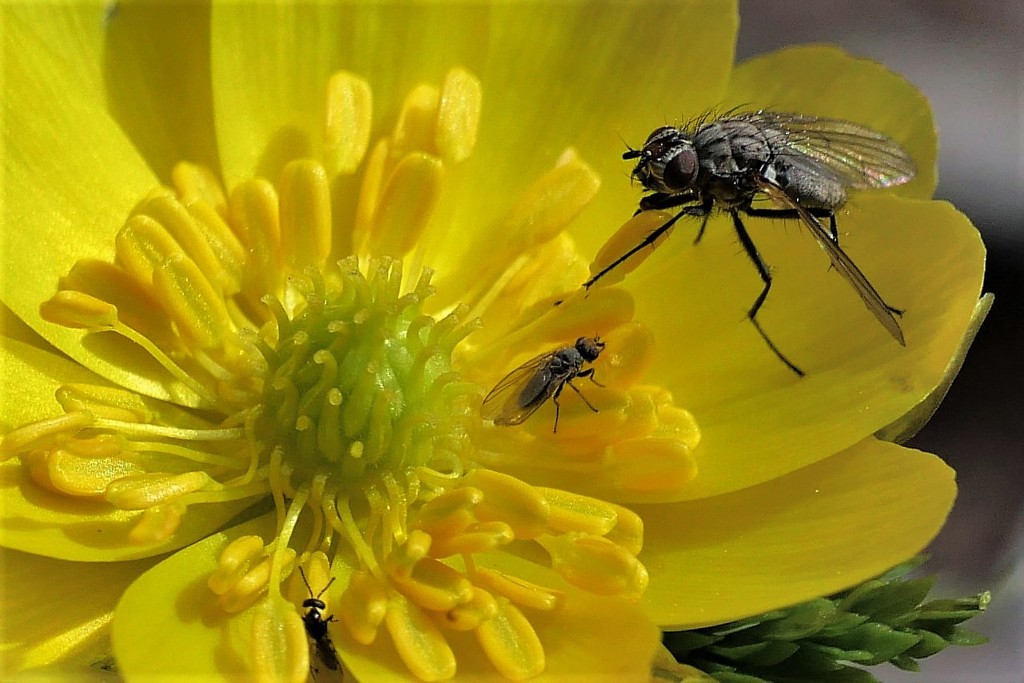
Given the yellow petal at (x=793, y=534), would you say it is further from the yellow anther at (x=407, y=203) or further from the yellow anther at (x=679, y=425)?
the yellow anther at (x=407, y=203)

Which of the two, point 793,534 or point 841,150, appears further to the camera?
point 841,150

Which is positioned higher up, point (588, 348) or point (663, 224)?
point (663, 224)

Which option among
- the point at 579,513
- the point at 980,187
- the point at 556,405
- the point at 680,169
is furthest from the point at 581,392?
the point at 980,187

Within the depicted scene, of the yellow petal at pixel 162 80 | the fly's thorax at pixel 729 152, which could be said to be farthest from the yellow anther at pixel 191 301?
the fly's thorax at pixel 729 152

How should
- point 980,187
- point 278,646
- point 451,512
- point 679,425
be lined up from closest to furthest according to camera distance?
point 278,646 → point 451,512 → point 679,425 → point 980,187

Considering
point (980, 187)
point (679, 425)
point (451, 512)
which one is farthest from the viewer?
point (980, 187)

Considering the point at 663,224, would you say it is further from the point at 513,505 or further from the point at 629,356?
the point at 513,505

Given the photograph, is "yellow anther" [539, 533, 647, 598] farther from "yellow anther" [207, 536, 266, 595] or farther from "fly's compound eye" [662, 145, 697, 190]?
"fly's compound eye" [662, 145, 697, 190]

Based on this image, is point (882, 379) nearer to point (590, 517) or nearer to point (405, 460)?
point (590, 517)
